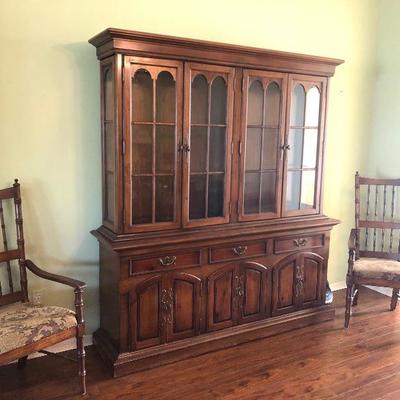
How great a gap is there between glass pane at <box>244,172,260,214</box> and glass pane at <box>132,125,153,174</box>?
70 cm

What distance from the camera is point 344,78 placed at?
356 centimetres

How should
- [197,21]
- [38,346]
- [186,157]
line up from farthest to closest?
[197,21] < [186,157] < [38,346]

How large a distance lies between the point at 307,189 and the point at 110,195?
4.72 feet

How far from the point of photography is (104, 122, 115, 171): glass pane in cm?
248

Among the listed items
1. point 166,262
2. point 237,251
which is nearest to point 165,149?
point 166,262

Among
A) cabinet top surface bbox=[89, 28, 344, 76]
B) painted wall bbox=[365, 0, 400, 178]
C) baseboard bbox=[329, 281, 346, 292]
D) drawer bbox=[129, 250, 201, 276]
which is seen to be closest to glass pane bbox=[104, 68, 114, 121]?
cabinet top surface bbox=[89, 28, 344, 76]

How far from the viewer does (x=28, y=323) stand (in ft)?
7.07

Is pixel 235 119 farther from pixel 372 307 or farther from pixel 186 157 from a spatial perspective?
pixel 372 307

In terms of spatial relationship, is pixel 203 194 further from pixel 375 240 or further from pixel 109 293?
pixel 375 240

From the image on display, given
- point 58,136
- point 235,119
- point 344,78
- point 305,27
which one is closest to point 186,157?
point 235,119

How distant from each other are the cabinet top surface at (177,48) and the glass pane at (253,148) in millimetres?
435

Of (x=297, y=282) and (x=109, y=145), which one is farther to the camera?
(x=297, y=282)

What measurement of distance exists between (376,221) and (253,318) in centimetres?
131

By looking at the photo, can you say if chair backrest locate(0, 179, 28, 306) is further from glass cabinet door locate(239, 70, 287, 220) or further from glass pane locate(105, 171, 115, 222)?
glass cabinet door locate(239, 70, 287, 220)
